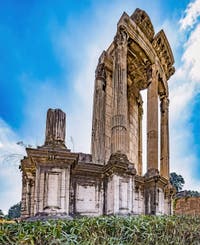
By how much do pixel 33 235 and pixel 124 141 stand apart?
640cm

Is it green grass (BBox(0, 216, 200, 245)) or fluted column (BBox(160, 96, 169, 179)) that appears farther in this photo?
fluted column (BBox(160, 96, 169, 179))

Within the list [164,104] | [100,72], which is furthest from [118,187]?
[164,104]

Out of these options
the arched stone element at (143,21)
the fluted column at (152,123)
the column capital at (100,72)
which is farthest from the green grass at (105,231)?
the column capital at (100,72)

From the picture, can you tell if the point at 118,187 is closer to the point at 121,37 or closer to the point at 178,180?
the point at 121,37

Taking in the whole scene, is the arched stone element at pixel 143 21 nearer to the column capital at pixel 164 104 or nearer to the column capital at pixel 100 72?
the column capital at pixel 100 72

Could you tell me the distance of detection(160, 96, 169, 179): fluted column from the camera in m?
13.7

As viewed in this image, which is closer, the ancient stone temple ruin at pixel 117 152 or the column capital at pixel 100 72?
the ancient stone temple ruin at pixel 117 152

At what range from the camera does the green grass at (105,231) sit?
418 centimetres

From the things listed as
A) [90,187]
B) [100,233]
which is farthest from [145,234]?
[90,187]

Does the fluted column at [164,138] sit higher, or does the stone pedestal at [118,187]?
the fluted column at [164,138]

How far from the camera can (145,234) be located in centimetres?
494

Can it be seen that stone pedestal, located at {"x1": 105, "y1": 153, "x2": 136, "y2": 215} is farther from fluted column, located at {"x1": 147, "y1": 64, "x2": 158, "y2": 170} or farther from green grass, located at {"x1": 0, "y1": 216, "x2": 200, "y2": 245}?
green grass, located at {"x1": 0, "y1": 216, "x2": 200, "y2": 245}

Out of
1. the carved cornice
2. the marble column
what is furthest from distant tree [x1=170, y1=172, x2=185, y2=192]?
the marble column

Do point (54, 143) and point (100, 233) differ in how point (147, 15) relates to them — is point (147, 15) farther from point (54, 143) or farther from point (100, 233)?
point (100, 233)
